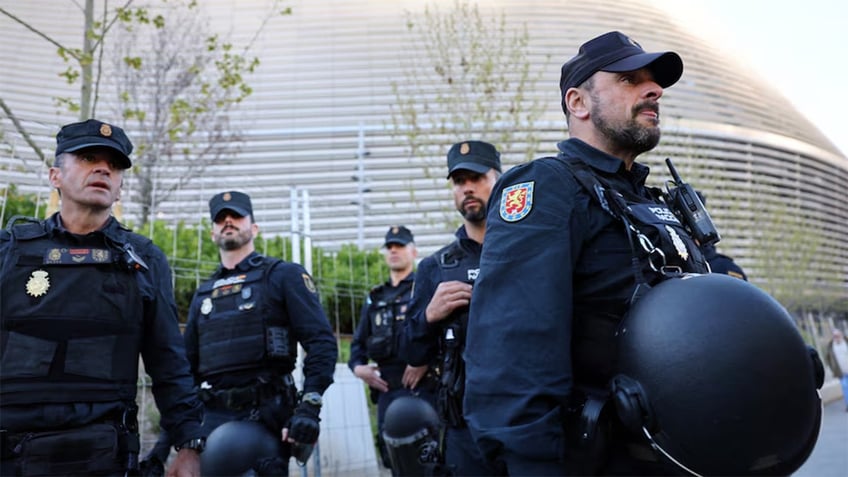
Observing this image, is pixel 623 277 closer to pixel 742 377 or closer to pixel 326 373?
pixel 742 377

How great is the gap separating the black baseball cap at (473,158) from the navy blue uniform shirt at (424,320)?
0.36 metres

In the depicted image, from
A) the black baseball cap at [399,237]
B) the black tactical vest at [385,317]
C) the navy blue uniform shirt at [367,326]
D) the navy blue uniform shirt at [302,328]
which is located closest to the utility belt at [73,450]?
the navy blue uniform shirt at [302,328]

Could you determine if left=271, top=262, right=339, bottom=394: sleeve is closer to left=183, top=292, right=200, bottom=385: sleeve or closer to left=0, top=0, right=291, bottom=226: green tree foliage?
left=183, top=292, right=200, bottom=385: sleeve

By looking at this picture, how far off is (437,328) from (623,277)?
1.80 metres

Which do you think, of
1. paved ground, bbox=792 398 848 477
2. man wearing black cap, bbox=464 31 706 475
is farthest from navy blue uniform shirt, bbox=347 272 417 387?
man wearing black cap, bbox=464 31 706 475

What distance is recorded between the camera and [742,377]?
1.76 m

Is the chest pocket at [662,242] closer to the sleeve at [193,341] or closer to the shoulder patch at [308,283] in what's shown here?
the shoulder patch at [308,283]

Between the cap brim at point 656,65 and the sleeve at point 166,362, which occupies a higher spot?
the cap brim at point 656,65

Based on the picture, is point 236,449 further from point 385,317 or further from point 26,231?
point 385,317

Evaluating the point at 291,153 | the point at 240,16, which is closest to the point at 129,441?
the point at 291,153

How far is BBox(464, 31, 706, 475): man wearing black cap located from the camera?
1.92 m

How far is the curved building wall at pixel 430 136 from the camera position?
73.2 ft

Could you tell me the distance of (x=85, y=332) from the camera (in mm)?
2955

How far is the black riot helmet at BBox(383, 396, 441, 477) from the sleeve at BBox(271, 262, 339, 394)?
492mm
